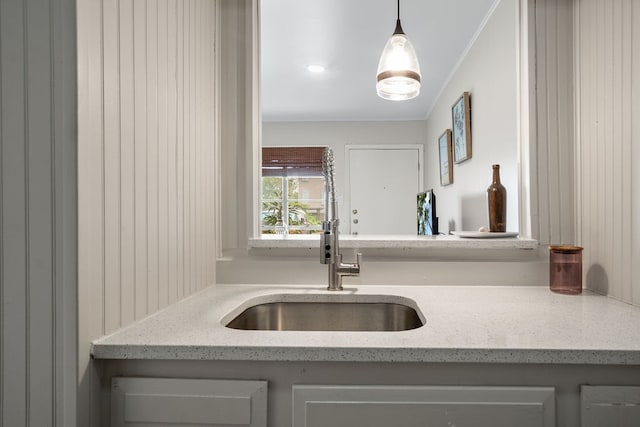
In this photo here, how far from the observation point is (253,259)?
1.32 meters

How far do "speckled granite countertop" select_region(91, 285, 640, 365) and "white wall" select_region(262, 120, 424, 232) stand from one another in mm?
4120

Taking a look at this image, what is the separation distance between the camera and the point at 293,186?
17.3 feet

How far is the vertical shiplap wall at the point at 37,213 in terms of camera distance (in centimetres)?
65

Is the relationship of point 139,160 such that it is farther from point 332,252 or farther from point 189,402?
point 332,252

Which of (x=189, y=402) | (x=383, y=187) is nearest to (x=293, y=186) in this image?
(x=383, y=187)

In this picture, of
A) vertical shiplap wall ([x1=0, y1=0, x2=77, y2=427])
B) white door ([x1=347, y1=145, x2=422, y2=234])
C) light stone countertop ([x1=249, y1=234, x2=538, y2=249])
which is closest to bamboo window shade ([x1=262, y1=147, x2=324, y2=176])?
white door ([x1=347, y1=145, x2=422, y2=234])

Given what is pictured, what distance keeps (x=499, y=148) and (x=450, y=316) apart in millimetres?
1540

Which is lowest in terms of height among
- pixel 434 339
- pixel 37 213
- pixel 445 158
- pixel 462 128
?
pixel 434 339

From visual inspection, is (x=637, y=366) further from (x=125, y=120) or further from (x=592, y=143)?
(x=125, y=120)

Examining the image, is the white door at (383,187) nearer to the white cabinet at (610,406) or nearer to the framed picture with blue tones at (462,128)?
the framed picture with blue tones at (462,128)

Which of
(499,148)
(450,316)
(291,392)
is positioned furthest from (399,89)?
(291,392)

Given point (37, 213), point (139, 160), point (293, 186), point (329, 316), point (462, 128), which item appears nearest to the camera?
point (37, 213)

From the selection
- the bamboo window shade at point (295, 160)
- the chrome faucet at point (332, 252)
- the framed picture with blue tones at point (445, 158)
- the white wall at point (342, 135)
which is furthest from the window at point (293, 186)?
the chrome faucet at point (332, 252)

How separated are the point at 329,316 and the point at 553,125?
0.99 meters
